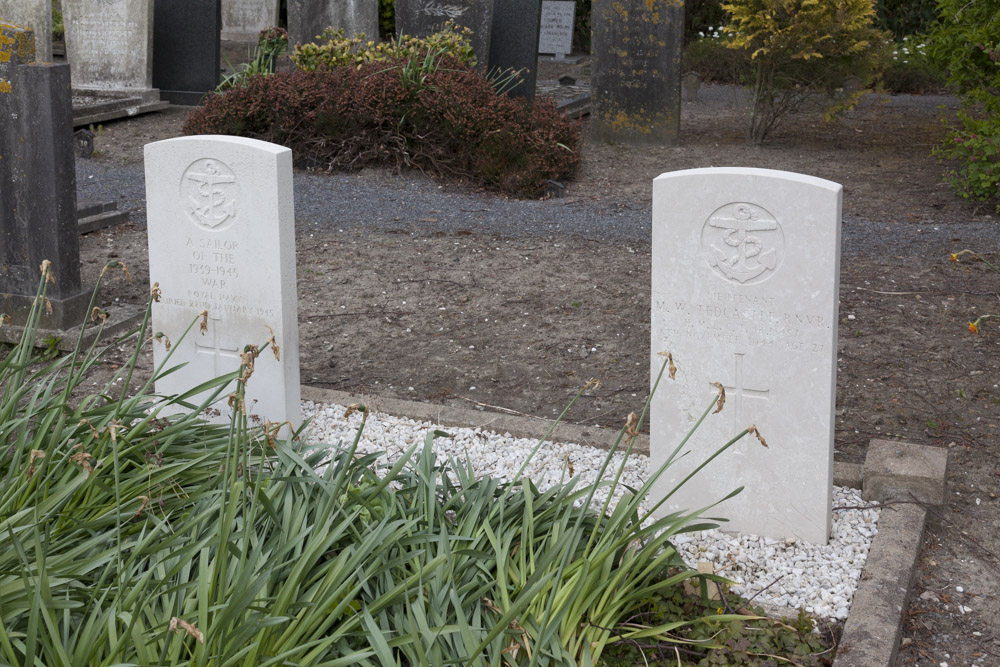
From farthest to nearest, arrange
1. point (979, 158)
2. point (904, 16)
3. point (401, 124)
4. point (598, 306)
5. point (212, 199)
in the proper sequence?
1. point (904, 16)
2. point (401, 124)
3. point (979, 158)
4. point (598, 306)
5. point (212, 199)

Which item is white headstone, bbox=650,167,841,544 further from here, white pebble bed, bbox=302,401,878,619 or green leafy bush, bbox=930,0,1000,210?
green leafy bush, bbox=930,0,1000,210

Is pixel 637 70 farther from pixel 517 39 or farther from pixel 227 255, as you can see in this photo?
pixel 227 255

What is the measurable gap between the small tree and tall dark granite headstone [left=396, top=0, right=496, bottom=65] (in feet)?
7.52

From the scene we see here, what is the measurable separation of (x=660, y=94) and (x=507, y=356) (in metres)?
5.56

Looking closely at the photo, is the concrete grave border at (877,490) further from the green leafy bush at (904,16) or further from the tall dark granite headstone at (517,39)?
the green leafy bush at (904,16)

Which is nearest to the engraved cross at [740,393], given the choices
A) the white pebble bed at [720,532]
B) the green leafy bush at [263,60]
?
the white pebble bed at [720,532]

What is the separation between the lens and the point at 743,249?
3.32 metres

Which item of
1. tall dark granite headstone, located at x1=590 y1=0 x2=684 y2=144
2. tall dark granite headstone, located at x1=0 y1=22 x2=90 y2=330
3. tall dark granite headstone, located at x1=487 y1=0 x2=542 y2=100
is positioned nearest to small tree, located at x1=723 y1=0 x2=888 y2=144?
tall dark granite headstone, located at x1=590 y1=0 x2=684 y2=144

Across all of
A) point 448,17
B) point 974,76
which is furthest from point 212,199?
point 448,17

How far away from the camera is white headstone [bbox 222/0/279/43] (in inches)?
623

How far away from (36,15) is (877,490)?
958 cm

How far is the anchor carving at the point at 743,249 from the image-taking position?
130 inches

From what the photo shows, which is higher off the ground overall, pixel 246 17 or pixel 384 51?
pixel 246 17

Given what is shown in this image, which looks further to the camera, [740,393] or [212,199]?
[212,199]
